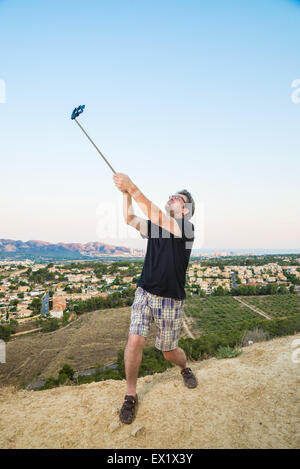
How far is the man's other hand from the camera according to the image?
6.97 ft

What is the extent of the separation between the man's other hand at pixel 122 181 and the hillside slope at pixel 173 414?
2.04 m

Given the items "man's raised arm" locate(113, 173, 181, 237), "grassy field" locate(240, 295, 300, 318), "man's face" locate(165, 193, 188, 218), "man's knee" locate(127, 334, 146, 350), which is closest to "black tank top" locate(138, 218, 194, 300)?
"man's face" locate(165, 193, 188, 218)

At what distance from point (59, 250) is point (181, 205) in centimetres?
17667

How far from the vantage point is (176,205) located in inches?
104

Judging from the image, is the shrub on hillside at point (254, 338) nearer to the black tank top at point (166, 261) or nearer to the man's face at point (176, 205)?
the black tank top at point (166, 261)

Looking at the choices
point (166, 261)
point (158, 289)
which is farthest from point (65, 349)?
point (166, 261)

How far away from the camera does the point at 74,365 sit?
29.4 meters

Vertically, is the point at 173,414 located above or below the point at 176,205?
below

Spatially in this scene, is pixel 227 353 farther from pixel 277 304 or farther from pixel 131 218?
pixel 277 304

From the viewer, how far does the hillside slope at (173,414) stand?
2078mm

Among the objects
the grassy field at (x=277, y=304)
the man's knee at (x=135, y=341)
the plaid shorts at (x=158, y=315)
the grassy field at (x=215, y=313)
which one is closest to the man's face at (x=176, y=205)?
the plaid shorts at (x=158, y=315)

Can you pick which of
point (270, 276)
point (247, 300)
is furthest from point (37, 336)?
point (270, 276)

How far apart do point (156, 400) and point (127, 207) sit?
1989 mm
